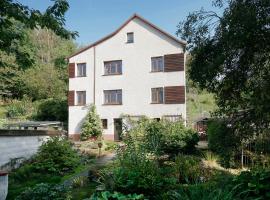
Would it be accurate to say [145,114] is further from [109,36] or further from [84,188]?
[84,188]

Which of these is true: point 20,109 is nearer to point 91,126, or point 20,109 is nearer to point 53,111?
point 53,111

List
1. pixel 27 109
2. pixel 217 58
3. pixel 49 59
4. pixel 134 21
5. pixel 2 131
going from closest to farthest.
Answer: pixel 217 58 < pixel 2 131 < pixel 134 21 < pixel 27 109 < pixel 49 59

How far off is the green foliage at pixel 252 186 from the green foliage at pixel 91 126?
87.5 ft

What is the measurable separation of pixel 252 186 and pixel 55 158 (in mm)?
9824

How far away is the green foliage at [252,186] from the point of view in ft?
19.9

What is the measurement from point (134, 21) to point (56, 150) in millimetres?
21053

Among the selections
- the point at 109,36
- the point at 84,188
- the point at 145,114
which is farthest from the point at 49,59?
the point at 84,188

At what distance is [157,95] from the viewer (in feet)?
105

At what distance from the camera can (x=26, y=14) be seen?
29.9 feet

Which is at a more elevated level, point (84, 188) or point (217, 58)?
point (217, 58)

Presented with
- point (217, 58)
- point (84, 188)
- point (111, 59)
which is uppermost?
point (111, 59)

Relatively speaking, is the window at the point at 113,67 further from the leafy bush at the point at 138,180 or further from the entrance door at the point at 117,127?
the leafy bush at the point at 138,180

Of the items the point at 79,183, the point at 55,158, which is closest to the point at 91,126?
the point at 55,158

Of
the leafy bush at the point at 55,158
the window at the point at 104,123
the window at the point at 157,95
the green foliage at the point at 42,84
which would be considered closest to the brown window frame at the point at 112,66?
the window at the point at 157,95
